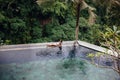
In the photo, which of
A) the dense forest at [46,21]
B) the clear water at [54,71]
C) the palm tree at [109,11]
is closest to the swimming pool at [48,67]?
the clear water at [54,71]

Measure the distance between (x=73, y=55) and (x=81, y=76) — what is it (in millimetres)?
2113

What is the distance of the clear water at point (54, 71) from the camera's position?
7910mm

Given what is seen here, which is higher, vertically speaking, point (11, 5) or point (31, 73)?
point (11, 5)

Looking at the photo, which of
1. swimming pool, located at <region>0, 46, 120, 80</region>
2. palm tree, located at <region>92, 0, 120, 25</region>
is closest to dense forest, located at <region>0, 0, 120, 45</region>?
palm tree, located at <region>92, 0, 120, 25</region>

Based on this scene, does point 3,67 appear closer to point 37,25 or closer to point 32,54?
point 32,54

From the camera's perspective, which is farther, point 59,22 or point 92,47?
point 59,22

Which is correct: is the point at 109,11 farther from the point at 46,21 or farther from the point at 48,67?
the point at 48,67

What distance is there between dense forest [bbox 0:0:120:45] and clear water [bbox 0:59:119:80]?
3.82m

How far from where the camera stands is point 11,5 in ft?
44.2

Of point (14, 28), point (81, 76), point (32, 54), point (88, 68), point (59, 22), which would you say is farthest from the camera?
point (59, 22)

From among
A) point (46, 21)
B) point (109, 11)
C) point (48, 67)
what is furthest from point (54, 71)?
point (109, 11)

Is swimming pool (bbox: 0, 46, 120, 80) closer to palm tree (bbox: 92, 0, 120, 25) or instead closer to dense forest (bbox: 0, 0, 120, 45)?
dense forest (bbox: 0, 0, 120, 45)

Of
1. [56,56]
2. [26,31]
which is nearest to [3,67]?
[56,56]

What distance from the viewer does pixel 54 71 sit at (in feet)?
27.7
